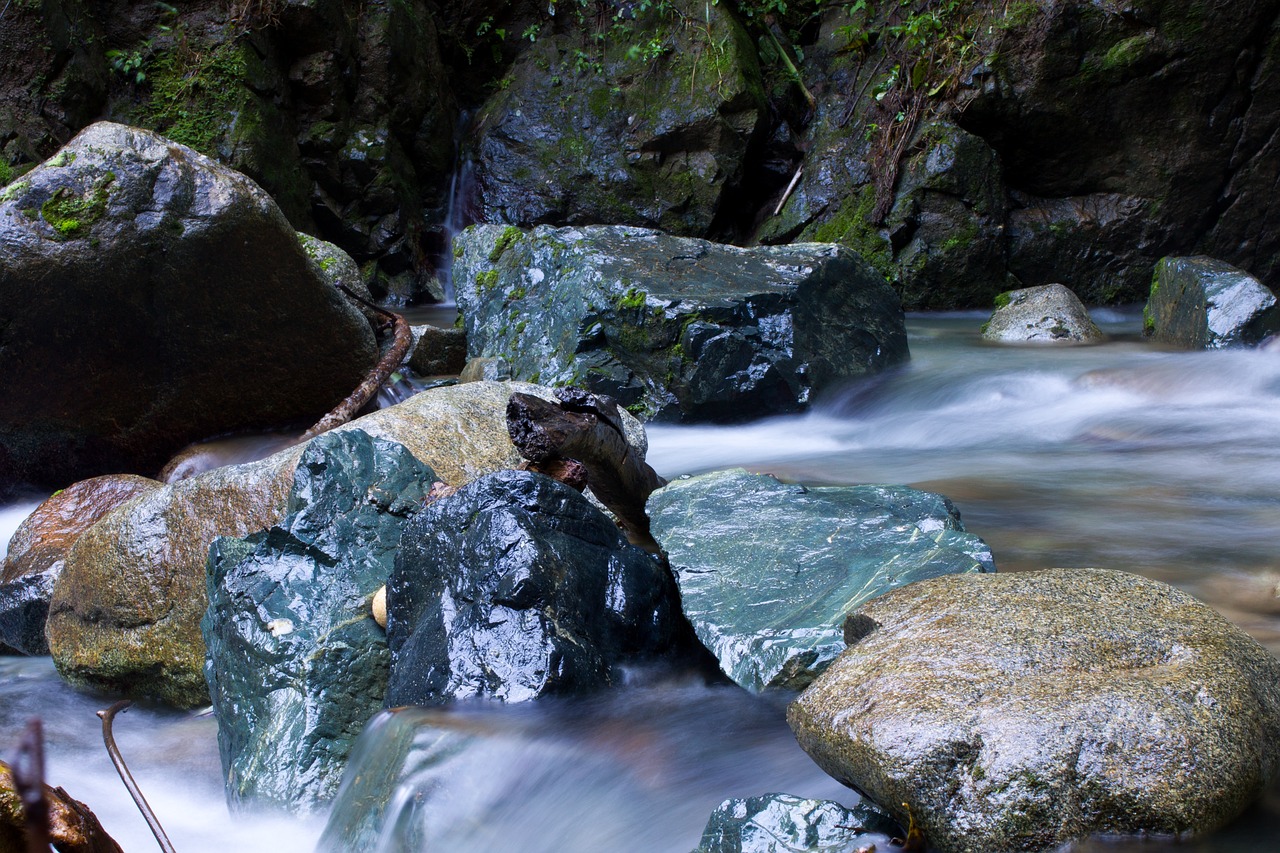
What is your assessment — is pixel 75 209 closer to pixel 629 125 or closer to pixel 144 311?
pixel 144 311

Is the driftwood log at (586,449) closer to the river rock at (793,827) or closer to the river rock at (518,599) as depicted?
→ the river rock at (518,599)

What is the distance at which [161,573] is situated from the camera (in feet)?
11.2

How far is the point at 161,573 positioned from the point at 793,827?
8.47ft

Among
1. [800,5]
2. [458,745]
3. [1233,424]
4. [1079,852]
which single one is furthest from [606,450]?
[800,5]

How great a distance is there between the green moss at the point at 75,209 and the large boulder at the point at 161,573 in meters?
1.69

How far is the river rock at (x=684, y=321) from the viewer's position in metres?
5.82

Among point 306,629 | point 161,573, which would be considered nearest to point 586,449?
point 306,629

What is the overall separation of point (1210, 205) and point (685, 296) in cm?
741

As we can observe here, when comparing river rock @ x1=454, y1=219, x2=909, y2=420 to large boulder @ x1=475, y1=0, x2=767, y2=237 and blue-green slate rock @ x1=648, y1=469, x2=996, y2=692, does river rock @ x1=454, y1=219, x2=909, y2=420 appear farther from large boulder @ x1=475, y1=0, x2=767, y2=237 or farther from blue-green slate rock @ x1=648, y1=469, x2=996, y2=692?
large boulder @ x1=475, y1=0, x2=767, y2=237

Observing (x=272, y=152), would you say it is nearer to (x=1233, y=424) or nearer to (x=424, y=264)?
(x=424, y=264)

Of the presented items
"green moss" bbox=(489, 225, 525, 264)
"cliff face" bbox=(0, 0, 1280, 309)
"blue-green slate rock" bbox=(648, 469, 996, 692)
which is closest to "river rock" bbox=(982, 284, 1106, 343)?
"cliff face" bbox=(0, 0, 1280, 309)

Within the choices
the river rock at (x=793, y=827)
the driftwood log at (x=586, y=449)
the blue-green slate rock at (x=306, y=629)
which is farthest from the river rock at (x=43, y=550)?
the river rock at (x=793, y=827)

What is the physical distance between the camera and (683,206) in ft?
39.1

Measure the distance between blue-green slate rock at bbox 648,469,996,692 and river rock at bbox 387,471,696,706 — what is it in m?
0.17
